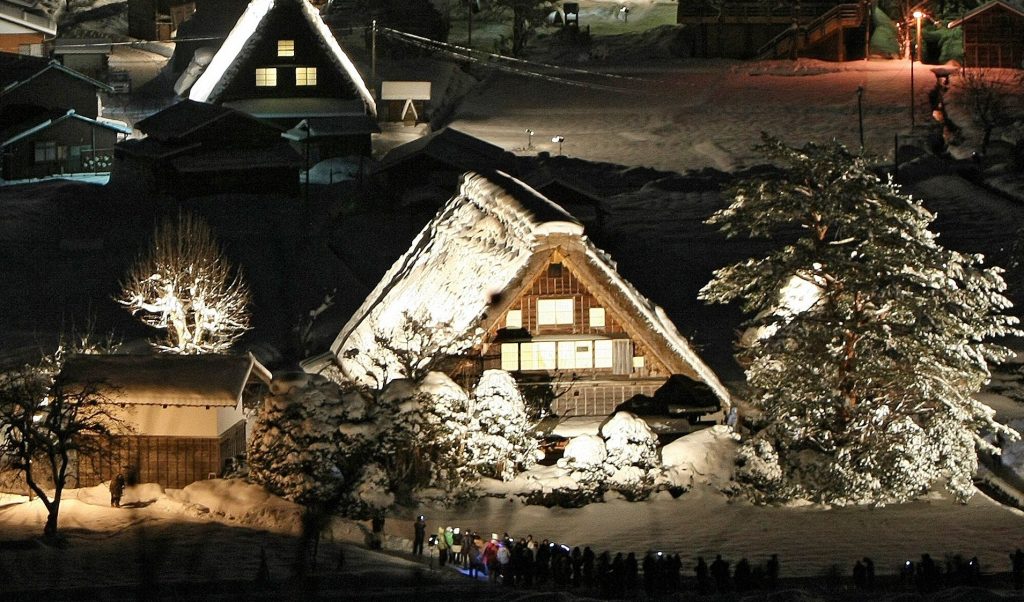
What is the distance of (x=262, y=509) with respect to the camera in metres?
27.0

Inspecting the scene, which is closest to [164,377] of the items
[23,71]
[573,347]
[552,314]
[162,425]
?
[162,425]

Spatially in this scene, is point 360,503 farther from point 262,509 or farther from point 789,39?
point 789,39

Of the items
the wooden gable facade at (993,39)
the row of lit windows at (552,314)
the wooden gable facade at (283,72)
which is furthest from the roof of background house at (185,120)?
the wooden gable facade at (993,39)

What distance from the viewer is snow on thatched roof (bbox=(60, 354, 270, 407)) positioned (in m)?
29.1

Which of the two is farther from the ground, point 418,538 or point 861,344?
point 861,344

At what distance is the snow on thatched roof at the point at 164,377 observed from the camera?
95.3 ft

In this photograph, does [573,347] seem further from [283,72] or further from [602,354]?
Answer: [283,72]

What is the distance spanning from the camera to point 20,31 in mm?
72062

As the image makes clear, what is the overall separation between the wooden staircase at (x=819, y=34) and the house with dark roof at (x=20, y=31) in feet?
96.2

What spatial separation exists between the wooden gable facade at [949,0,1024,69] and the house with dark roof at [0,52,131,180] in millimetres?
34643

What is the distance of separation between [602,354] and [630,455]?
3123 mm

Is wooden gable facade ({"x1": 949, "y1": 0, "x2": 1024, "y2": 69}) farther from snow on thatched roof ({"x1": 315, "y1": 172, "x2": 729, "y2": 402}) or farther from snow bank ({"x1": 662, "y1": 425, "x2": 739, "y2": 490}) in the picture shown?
snow bank ({"x1": 662, "y1": 425, "x2": 739, "y2": 490})

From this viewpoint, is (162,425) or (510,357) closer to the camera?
(162,425)

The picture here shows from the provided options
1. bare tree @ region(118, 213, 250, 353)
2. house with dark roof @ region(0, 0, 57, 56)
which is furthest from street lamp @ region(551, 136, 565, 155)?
house with dark roof @ region(0, 0, 57, 56)
